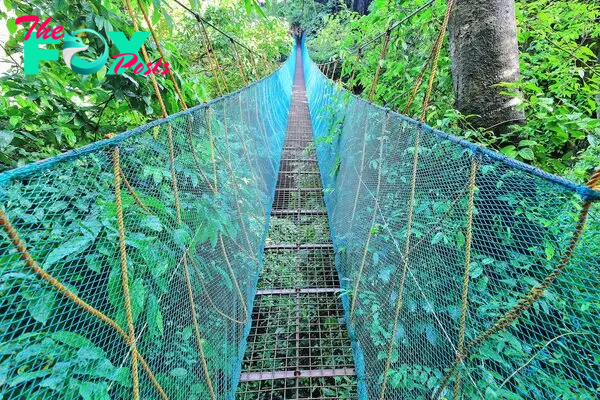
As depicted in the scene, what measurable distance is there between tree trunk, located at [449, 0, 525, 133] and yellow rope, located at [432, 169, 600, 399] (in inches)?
34.7

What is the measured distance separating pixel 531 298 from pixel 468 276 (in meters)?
0.18

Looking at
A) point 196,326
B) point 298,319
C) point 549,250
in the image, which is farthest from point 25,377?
point 298,319

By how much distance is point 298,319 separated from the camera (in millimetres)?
1606

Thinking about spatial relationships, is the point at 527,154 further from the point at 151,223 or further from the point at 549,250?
the point at 151,223

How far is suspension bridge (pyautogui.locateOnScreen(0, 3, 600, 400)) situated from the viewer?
51 centimetres

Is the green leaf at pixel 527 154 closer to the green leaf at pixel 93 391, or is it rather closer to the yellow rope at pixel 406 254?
the yellow rope at pixel 406 254

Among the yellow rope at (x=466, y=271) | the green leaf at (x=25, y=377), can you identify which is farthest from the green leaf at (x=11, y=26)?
the yellow rope at (x=466, y=271)

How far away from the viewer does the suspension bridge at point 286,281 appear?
507mm

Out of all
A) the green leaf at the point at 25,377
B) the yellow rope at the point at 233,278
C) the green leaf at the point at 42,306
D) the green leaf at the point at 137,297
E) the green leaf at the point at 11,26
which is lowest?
the yellow rope at the point at 233,278

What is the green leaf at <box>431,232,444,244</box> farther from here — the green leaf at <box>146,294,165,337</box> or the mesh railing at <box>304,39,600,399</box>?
the green leaf at <box>146,294,165,337</box>

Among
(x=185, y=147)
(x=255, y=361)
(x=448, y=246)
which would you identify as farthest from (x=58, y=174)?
(x=255, y=361)

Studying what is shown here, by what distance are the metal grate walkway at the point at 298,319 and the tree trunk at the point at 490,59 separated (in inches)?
45.7

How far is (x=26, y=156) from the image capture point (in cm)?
90

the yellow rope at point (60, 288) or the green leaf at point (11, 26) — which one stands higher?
the green leaf at point (11, 26)
